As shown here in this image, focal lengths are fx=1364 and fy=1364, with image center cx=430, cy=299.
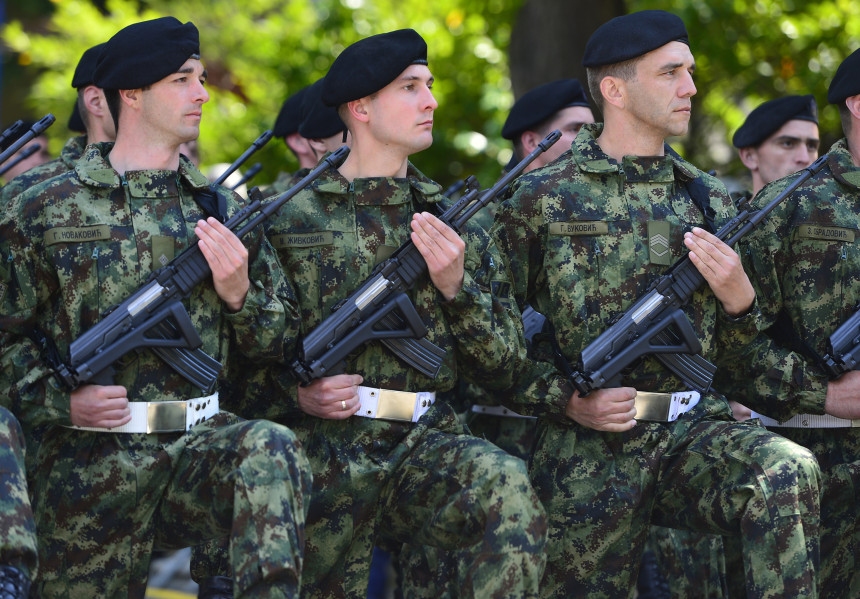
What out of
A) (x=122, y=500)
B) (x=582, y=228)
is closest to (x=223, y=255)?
(x=122, y=500)

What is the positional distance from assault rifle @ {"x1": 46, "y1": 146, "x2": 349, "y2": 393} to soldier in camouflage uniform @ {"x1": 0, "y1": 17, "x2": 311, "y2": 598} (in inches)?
2.9

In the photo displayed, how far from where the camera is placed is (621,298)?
5.78 m

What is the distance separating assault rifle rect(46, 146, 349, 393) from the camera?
5.09 meters

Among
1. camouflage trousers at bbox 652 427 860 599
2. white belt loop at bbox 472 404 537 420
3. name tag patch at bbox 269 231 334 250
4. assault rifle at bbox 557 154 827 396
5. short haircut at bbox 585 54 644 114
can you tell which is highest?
short haircut at bbox 585 54 644 114

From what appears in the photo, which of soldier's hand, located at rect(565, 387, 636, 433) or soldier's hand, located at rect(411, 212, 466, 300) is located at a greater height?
soldier's hand, located at rect(411, 212, 466, 300)

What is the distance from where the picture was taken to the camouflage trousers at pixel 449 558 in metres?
5.32

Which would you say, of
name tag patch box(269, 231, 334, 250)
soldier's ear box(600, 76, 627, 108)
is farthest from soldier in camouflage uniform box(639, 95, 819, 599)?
name tag patch box(269, 231, 334, 250)

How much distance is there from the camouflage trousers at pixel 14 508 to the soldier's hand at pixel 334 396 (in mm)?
1226

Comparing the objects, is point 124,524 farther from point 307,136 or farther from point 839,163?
point 839,163

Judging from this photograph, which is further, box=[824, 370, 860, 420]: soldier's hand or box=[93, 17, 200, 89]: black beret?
box=[824, 370, 860, 420]: soldier's hand

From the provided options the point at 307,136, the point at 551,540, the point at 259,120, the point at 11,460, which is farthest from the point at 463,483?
the point at 259,120

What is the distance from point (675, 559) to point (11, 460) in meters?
3.67

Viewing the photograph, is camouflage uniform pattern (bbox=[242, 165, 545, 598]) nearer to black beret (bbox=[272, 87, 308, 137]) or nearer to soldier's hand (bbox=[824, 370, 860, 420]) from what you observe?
soldier's hand (bbox=[824, 370, 860, 420])

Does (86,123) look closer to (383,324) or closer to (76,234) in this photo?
(76,234)
